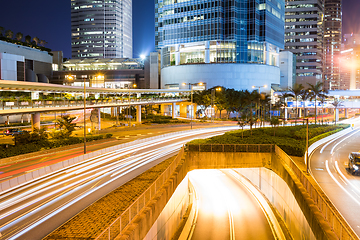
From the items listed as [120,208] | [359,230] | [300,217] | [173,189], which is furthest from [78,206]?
[359,230]

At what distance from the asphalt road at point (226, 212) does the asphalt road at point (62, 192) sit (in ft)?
21.5

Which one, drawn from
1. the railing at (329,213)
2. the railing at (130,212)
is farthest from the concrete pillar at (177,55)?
the railing at (130,212)

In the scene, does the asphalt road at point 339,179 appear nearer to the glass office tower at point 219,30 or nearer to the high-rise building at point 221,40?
the high-rise building at point 221,40

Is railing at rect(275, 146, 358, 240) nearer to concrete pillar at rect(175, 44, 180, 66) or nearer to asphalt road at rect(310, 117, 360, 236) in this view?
asphalt road at rect(310, 117, 360, 236)

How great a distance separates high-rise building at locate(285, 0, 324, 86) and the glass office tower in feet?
141

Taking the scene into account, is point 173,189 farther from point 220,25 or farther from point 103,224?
point 220,25

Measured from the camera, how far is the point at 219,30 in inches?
4338

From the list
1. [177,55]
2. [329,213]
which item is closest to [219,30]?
[177,55]

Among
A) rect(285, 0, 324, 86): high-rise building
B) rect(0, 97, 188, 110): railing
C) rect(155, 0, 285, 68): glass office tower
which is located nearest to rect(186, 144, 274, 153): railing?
rect(0, 97, 188, 110): railing

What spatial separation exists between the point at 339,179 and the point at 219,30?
3727 inches

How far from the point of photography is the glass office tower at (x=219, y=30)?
11038 cm

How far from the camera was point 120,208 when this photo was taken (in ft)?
51.9

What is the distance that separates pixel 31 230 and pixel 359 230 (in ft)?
53.8

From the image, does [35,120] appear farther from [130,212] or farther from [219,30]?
[219,30]
